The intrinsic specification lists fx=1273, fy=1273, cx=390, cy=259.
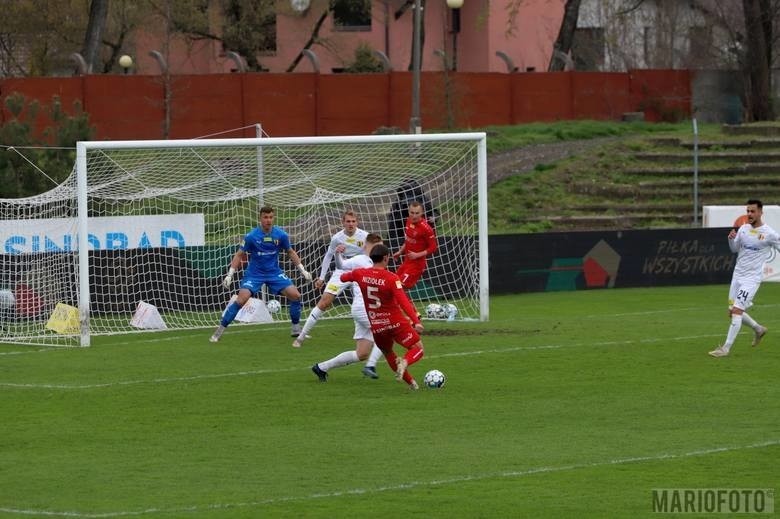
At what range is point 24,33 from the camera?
170ft

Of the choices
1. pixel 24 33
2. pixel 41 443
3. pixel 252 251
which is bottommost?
pixel 41 443

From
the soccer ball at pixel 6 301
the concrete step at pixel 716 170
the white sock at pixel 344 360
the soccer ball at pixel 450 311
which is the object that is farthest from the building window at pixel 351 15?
the white sock at pixel 344 360

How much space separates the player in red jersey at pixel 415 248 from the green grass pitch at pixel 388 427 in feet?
4.58

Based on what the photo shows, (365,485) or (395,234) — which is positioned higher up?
(395,234)

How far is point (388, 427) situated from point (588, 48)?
162ft

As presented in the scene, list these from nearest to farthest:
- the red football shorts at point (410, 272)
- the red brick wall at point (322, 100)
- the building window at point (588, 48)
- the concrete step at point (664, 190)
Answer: the red football shorts at point (410, 272)
the concrete step at point (664, 190)
the red brick wall at point (322, 100)
the building window at point (588, 48)

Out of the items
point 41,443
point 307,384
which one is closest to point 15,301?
point 307,384

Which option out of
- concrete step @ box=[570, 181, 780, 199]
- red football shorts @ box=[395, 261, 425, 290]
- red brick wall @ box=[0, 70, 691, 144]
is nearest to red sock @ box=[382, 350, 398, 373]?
red football shorts @ box=[395, 261, 425, 290]

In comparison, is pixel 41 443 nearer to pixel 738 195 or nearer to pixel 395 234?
pixel 395 234

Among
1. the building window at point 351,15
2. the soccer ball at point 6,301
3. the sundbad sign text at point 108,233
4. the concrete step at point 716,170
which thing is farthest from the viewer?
the building window at point 351,15

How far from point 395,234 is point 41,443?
13.6 metres

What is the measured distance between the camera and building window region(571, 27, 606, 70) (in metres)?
59.3

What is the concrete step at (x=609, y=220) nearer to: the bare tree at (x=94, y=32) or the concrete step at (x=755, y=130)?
the concrete step at (x=755, y=130)

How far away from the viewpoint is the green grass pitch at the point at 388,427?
9.70 meters
